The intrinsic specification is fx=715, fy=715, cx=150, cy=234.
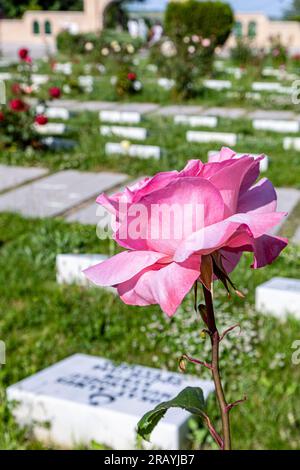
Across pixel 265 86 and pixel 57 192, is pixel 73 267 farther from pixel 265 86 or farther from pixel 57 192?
pixel 265 86

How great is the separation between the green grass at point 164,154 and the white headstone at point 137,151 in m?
0.08

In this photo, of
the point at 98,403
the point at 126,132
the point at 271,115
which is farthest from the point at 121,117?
the point at 98,403

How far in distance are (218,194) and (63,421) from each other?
1860mm

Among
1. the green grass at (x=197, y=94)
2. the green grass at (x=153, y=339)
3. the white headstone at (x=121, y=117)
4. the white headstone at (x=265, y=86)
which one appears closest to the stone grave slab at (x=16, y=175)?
the green grass at (x=153, y=339)

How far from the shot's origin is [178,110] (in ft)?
32.7

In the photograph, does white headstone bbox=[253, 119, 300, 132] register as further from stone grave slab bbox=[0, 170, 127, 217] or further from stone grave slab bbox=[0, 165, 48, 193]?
stone grave slab bbox=[0, 165, 48, 193]

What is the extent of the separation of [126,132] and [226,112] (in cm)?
253

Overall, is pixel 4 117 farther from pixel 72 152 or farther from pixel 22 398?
pixel 22 398

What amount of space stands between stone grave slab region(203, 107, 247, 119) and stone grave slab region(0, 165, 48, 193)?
144 inches

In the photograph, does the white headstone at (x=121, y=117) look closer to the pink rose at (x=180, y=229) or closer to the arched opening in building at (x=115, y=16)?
the pink rose at (x=180, y=229)

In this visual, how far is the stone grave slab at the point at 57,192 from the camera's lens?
4.97 metres

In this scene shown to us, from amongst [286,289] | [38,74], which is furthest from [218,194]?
[38,74]

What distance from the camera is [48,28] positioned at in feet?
112

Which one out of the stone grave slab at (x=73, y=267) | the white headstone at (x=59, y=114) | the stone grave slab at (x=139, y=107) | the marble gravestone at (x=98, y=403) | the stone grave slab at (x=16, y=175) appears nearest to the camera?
the marble gravestone at (x=98, y=403)
